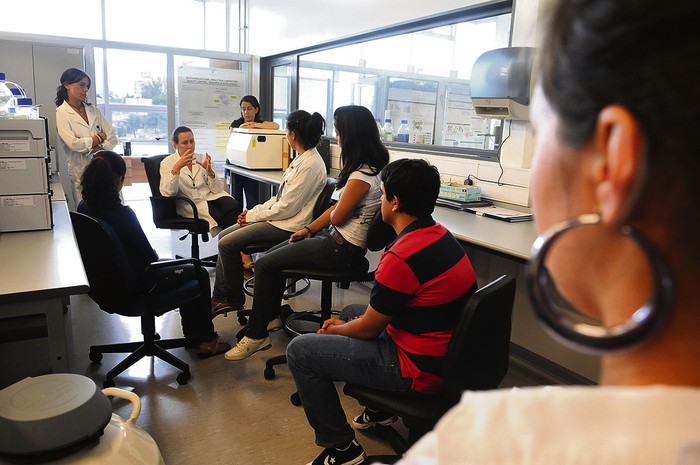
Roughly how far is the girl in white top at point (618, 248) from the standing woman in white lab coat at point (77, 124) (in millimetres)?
4180

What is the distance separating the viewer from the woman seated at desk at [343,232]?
2.43 metres

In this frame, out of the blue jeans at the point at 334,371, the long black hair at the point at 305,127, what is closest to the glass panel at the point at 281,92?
the long black hair at the point at 305,127

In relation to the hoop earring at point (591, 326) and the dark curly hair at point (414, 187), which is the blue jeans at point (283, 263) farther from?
the hoop earring at point (591, 326)

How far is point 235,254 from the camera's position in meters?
2.94

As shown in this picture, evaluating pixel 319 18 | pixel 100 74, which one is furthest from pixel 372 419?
pixel 100 74

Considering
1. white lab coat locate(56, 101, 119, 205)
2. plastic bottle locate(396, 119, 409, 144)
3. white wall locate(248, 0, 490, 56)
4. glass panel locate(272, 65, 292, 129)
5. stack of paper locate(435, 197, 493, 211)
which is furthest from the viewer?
glass panel locate(272, 65, 292, 129)

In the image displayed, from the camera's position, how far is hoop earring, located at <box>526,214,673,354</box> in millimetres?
316

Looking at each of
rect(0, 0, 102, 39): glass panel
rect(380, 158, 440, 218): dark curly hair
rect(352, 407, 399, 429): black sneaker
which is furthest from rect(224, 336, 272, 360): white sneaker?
rect(0, 0, 102, 39): glass panel

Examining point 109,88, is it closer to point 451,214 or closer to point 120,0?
point 120,0

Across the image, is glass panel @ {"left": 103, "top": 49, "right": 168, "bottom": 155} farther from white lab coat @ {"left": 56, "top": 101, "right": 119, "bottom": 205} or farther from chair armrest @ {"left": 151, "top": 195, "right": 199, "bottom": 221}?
chair armrest @ {"left": 151, "top": 195, "right": 199, "bottom": 221}

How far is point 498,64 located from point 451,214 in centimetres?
79

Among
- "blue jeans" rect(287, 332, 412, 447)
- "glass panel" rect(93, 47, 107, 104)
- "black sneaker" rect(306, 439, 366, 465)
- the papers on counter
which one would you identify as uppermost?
"glass panel" rect(93, 47, 107, 104)

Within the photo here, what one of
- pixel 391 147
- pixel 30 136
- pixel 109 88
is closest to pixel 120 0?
pixel 109 88

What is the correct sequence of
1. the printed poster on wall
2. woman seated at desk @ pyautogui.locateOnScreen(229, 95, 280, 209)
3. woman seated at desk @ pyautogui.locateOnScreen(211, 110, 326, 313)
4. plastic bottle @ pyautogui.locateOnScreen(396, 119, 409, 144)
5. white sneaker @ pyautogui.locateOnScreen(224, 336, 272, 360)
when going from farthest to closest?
the printed poster on wall
woman seated at desk @ pyautogui.locateOnScreen(229, 95, 280, 209)
plastic bottle @ pyautogui.locateOnScreen(396, 119, 409, 144)
woman seated at desk @ pyautogui.locateOnScreen(211, 110, 326, 313)
white sneaker @ pyautogui.locateOnScreen(224, 336, 272, 360)
